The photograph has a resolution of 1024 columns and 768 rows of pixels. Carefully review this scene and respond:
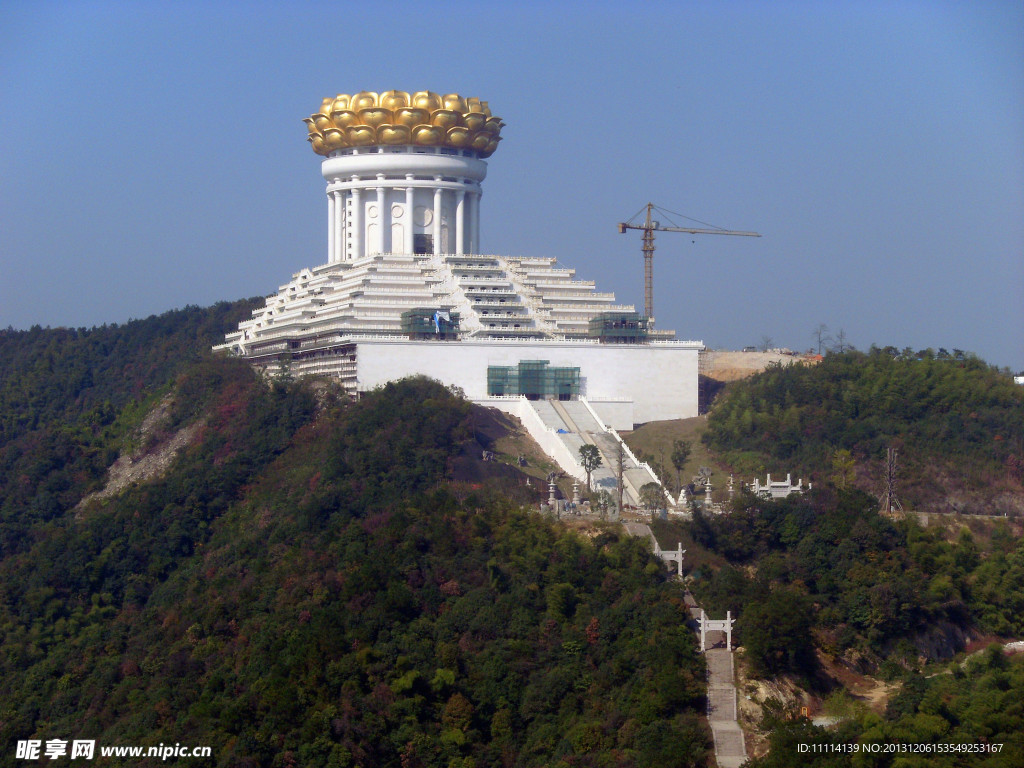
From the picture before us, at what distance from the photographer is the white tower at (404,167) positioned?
66062 mm

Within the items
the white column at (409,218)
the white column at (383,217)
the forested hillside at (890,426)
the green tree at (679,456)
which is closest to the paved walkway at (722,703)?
the green tree at (679,456)

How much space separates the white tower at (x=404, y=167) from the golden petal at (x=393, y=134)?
0.12 ft

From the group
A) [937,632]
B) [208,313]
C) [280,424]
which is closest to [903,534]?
[937,632]

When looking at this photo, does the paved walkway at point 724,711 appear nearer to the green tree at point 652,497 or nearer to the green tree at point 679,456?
the green tree at point 652,497

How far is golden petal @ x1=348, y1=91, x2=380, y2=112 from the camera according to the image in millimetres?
66312

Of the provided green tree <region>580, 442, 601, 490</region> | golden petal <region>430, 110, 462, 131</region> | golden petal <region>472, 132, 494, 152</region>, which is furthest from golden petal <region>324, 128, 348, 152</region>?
green tree <region>580, 442, 601, 490</region>

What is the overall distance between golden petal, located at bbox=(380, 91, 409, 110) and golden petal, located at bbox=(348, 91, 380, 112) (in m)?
0.33

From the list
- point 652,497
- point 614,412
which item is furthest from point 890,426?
point 652,497

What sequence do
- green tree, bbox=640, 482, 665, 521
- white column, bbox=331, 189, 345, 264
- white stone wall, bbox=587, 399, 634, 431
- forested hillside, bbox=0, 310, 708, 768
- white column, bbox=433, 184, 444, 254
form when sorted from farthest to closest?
white column, bbox=331, 189, 345, 264, white column, bbox=433, 184, 444, 254, white stone wall, bbox=587, 399, 634, 431, green tree, bbox=640, 482, 665, 521, forested hillside, bbox=0, 310, 708, 768

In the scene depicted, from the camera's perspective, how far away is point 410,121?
216 ft

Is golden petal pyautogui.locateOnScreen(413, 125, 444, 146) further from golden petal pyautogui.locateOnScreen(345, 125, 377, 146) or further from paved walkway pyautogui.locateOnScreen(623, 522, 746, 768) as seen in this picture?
paved walkway pyautogui.locateOnScreen(623, 522, 746, 768)

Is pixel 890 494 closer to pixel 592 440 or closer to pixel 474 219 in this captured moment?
pixel 592 440

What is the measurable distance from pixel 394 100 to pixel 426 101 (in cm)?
117

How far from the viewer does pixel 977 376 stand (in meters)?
59.5
